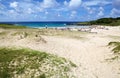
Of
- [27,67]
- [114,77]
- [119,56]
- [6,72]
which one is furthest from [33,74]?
[119,56]

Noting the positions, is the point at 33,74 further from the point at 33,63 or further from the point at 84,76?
the point at 84,76

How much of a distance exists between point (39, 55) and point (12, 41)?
8591mm

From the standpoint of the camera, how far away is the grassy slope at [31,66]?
1369cm

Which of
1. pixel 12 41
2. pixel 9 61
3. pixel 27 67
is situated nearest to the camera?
pixel 27 67

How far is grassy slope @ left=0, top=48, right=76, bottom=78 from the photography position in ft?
44.9

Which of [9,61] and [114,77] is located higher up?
[9,61]

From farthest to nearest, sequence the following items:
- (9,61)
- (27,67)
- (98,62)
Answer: (98,62) < (9,61) < (27,67)

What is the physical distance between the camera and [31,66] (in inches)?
580

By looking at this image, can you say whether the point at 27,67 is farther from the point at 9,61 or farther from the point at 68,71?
the point at 68,71

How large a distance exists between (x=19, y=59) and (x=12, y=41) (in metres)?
8.68

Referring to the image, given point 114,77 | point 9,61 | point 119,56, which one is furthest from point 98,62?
point 9,61

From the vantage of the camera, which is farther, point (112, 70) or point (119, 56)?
point (119, 56)

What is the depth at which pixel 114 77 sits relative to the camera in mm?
14617

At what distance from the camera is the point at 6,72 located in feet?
45.9
